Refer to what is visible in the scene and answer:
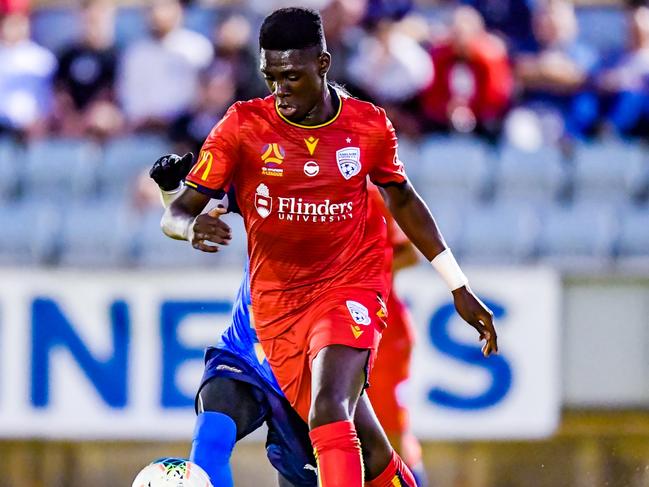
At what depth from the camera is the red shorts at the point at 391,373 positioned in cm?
639

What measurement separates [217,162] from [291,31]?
0.53 metres

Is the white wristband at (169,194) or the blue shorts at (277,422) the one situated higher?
the white wristband at (169,194)

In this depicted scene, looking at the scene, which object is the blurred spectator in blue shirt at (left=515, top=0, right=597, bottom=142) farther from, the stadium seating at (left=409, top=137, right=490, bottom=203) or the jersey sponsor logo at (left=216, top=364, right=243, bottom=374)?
the jersey sponsor logo at (left=216, top=364, right=243, bottom=374)

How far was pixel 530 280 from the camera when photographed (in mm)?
8688

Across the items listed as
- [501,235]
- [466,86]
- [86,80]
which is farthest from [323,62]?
[86,80]

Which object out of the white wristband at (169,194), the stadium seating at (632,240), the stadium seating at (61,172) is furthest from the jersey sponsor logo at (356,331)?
the stadium seating at (61,172)

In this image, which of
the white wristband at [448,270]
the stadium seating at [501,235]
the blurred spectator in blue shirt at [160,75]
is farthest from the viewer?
the blurred spectator in blue shirt at [160,75]

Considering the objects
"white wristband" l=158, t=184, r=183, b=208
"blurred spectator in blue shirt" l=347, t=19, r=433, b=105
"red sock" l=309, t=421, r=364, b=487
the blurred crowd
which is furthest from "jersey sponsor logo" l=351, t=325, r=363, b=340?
"blurred spectator in blue shirt" l=347, t=19, r=433, b=105

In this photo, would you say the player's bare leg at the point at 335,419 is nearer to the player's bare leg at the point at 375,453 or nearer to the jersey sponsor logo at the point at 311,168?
the player's bare leg at the point at 375,453

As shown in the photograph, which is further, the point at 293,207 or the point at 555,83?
the point at 555,83

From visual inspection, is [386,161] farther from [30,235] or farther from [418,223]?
[30,235]

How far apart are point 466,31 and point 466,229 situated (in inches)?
57.4

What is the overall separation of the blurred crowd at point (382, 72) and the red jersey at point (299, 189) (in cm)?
417

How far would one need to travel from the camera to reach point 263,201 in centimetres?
502
